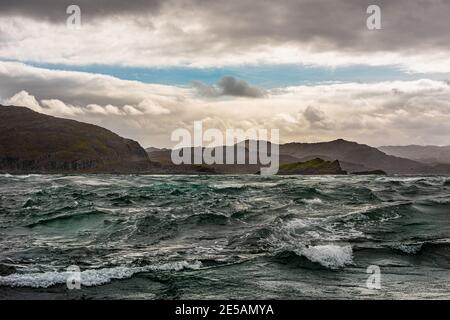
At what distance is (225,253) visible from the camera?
19797 mm

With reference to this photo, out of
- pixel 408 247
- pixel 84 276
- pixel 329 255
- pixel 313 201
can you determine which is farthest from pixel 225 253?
pixel 313 201

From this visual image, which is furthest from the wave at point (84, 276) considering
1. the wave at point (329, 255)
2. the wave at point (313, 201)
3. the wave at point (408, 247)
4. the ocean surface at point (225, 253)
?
the wave at point (313, 201)

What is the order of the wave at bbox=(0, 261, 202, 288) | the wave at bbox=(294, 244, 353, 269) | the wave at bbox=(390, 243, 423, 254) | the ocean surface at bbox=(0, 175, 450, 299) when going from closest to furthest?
1. the ocean surface at bbox=(0, 175, 450, 299)
2. the wave at bbox=(0, 261, 202, 288)
3. the wave at bbox=(294, 244, 353, 269)
4. the wave at bbox=(390, 243, 423, 254)

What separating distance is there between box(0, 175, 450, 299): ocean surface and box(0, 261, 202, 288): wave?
4 cm

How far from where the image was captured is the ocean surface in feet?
46.2

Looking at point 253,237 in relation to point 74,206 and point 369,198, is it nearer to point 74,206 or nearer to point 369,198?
point 74,206

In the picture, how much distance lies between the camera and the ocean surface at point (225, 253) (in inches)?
554

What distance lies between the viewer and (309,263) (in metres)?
17.8

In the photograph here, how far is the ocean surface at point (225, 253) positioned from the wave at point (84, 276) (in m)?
0.04

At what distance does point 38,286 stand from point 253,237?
38.7 ft

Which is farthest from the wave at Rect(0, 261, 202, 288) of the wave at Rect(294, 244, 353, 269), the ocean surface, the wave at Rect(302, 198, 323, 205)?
the wave at Rect(302, 198, 323, 205)

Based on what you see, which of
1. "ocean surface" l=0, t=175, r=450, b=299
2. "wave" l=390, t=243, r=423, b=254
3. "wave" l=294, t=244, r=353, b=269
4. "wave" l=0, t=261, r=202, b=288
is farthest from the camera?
"wave" l=390, t=243, r=423, b=254

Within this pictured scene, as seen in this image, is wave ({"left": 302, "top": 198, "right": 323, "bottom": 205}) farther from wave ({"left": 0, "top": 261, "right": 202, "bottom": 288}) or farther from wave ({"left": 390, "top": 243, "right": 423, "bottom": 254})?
wave ({"left": 0, "top": 261, "right": 202, "bottom": 288})
